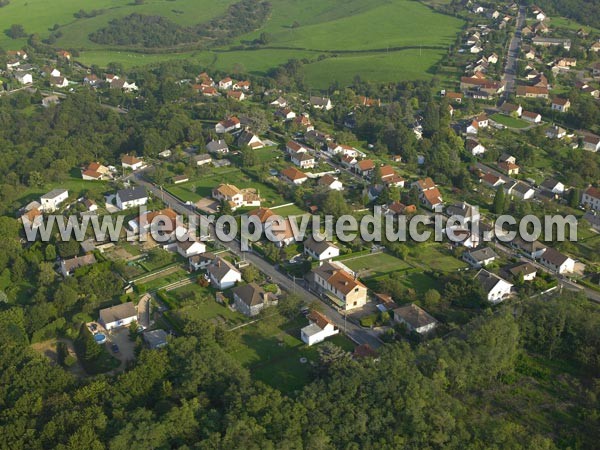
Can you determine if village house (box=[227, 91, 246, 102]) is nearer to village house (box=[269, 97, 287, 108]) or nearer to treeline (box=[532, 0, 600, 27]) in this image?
village house (box=[269, 97, 287, 108])

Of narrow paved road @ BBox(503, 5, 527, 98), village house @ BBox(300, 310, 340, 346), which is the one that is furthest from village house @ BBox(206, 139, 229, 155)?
narrow paved road @ BBox(503, 5, 527, 98)

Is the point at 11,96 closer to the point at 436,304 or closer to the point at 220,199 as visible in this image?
the point at 220,199

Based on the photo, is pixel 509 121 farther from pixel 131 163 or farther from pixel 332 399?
pixel 332 399

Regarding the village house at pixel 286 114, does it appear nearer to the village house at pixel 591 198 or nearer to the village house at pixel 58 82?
the village house at pixel 58 82

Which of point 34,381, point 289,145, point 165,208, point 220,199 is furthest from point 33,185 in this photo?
point 34,381

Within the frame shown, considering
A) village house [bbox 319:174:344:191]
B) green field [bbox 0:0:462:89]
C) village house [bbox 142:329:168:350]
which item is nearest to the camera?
village house [bbox 142:329:168:350]

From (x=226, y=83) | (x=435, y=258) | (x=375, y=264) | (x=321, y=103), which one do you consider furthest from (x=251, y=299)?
(x=226, y=83)

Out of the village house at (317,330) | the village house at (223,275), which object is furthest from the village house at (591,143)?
the village house at (223,275)
